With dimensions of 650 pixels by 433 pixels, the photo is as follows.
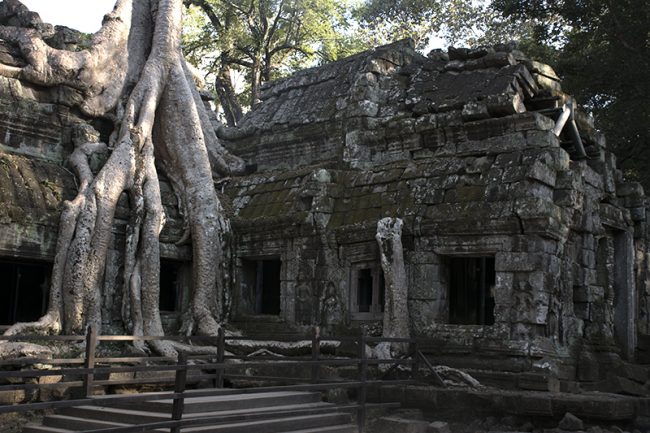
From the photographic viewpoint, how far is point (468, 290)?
11570 millimetres

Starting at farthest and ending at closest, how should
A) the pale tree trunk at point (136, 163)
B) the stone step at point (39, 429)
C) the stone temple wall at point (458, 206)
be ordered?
the pale tree trunk at point (136, 163), the stone temple wall at point (458, 206), the stone step at point (39, 429)

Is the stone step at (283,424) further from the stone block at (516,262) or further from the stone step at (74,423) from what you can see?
the stone block at (516,262)

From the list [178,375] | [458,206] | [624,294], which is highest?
[458,206]

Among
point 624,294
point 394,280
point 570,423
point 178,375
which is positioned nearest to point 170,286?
point 394,280

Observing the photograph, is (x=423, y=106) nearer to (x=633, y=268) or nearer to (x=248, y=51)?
(x=633, y=268)

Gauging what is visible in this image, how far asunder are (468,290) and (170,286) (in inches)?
181

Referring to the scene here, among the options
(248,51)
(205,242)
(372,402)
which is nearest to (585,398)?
(372,402)

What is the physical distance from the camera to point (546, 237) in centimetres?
951

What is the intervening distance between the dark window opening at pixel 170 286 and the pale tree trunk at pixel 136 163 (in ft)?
2.20

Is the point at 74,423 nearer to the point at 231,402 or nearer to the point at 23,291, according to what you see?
the point at 231,402

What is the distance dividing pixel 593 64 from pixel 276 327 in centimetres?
995

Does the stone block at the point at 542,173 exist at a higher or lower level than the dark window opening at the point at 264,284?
higher

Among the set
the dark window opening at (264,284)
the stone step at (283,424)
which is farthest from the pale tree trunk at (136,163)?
the stone step at (283,424)

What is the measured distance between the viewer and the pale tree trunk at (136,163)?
10523 millimetres
